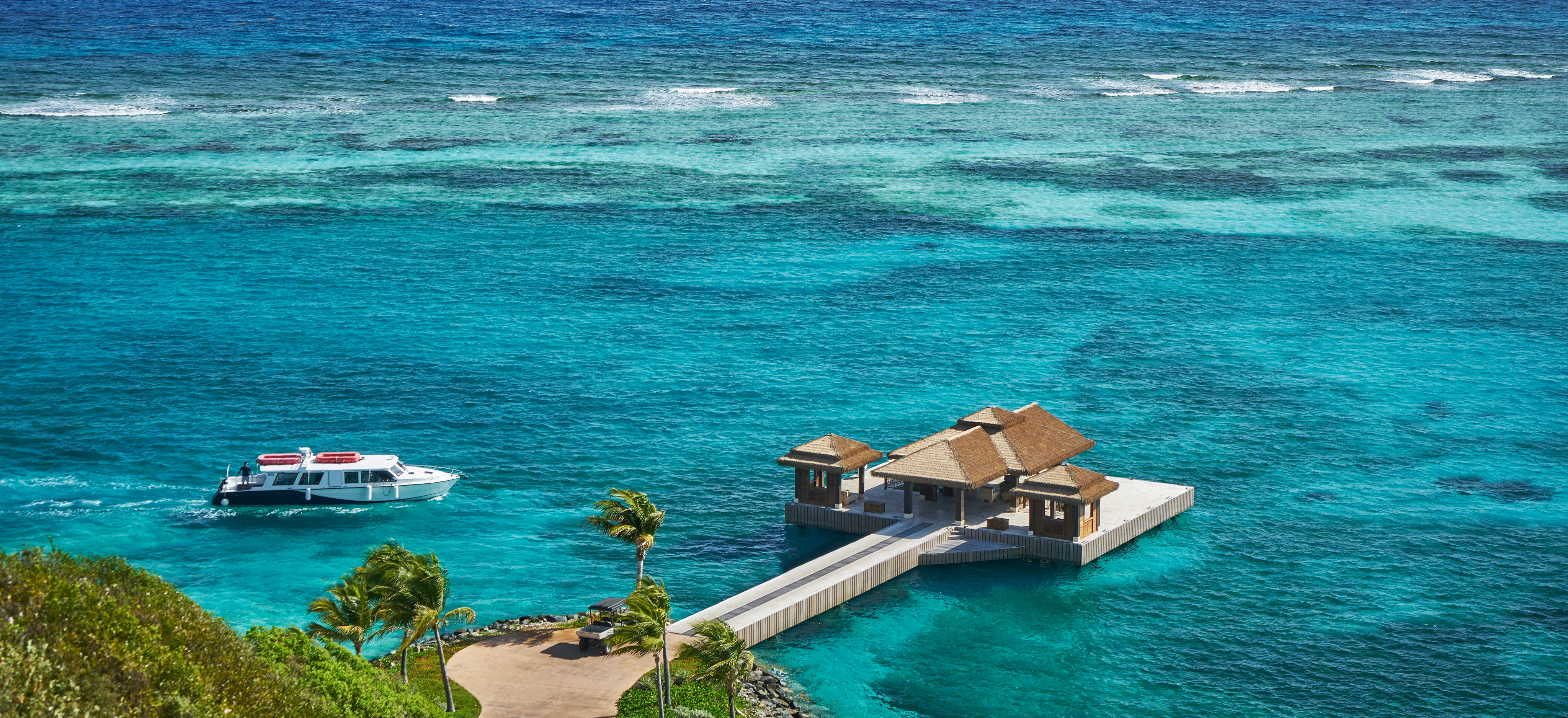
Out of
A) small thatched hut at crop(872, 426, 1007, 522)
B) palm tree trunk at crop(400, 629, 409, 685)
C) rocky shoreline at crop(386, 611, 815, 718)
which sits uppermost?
small thatched hut at crop(872, 426, 1007, 522)

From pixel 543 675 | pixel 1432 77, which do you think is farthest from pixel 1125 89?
pixel 543 675

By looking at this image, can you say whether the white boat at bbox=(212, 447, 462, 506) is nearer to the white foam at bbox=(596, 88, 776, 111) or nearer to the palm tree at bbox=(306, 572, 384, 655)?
the palm tree at bbox=(306, 572, 384, 655)

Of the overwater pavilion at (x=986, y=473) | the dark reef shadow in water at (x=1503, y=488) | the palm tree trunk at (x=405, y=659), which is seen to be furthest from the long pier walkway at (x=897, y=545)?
the dark reef shadow in water at (x=1503, y=488)

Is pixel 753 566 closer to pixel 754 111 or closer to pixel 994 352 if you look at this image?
pixel 994 352

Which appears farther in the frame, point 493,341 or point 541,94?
point 541,94

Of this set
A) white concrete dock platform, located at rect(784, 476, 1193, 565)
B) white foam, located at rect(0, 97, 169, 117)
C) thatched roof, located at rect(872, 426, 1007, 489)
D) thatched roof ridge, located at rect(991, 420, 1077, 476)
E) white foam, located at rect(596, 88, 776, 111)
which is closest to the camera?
white concrete dock platform, located at rect(784, 476, 1193, 565)

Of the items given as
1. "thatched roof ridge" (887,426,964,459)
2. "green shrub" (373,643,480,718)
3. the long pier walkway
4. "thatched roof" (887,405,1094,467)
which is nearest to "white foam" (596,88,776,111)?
the long pier walkway

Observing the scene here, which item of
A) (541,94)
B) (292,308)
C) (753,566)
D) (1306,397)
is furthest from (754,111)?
(753,566)
